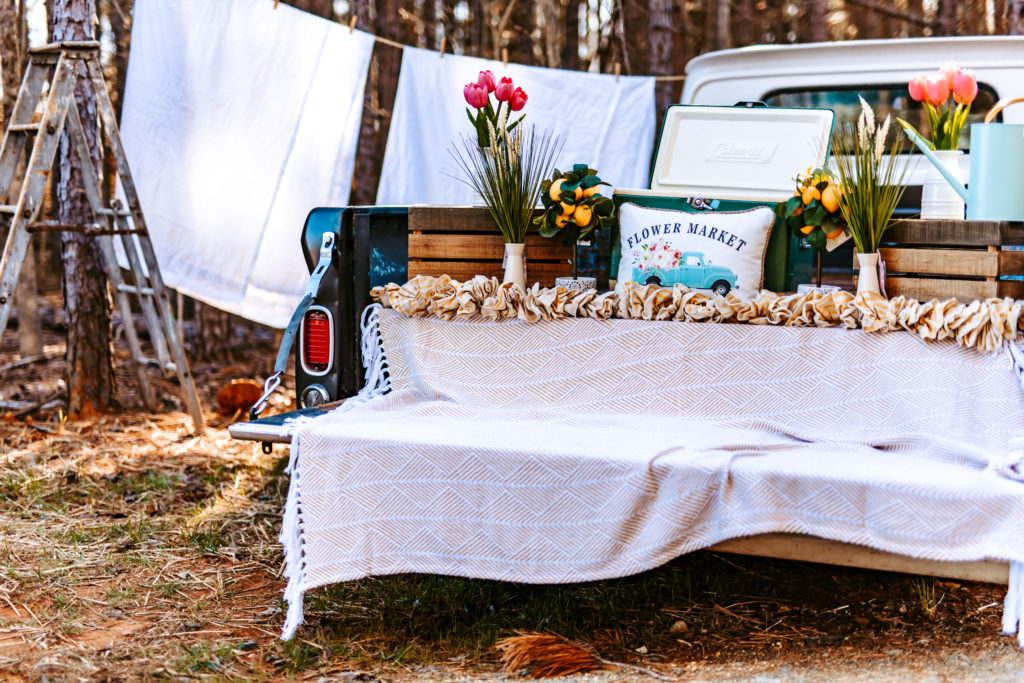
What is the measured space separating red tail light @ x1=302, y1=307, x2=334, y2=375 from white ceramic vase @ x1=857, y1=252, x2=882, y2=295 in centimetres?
160

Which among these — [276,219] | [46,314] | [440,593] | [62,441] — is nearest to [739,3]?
[46,314]

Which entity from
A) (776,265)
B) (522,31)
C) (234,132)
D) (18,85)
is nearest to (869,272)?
(776,265)

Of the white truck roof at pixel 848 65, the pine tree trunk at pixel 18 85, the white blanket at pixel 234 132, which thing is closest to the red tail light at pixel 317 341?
the white blanket at pixel 234 132

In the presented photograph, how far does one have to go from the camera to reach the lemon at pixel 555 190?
9.80ft

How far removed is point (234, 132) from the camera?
4840mm

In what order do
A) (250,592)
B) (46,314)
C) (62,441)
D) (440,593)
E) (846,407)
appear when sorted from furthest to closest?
(46,314), (62,441), (250,592), (440,593), (846,407)

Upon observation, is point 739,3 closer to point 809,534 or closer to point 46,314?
point 46,314

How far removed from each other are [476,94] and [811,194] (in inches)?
42.5

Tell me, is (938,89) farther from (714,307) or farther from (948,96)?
(714,307)

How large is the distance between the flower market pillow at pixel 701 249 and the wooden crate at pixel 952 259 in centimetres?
36

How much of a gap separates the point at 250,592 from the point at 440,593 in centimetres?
63

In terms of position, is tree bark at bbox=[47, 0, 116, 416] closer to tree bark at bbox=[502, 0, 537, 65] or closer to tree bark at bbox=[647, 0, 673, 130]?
tree bark at bbox=[647, 0, 673, 130]

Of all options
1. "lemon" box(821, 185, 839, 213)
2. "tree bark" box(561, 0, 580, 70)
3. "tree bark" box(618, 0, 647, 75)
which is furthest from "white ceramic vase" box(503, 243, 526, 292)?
"tree bark" box(618, 0, 647, 75)

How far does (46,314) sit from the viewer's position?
33.1 feet
